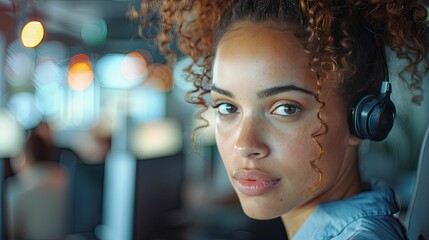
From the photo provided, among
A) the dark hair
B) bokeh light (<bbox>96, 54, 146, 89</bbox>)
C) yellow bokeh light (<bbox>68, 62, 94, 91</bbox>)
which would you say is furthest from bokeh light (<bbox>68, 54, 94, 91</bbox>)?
the dark hair

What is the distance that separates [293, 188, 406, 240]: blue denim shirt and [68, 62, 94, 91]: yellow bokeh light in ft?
37.4

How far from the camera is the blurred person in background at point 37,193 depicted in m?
3.70

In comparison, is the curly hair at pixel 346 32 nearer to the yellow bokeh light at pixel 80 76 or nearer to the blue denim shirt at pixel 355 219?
the blue denim shirt at pixel 355 219

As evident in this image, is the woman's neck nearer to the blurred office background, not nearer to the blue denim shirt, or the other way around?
the blue denim shirt

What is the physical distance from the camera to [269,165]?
1.32m

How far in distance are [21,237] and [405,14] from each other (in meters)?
2.83

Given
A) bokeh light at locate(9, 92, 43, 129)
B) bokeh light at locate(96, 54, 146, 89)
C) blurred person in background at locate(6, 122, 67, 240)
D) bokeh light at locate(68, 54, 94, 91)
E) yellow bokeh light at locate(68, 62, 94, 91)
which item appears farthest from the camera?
bokeh light at locate(96, 54, 146, 89)

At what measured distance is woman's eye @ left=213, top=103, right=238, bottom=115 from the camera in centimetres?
141

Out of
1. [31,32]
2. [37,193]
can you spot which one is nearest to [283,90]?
[31,32]

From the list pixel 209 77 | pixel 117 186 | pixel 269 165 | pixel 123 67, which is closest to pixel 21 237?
pixel 117 186

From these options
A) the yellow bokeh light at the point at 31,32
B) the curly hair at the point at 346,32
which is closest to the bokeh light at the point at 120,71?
the yellow bokeh light at the point at 31,32

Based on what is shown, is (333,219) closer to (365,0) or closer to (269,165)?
(269,165)

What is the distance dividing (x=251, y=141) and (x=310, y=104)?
144mm

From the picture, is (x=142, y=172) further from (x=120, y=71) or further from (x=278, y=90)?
(x=120, y=71)
